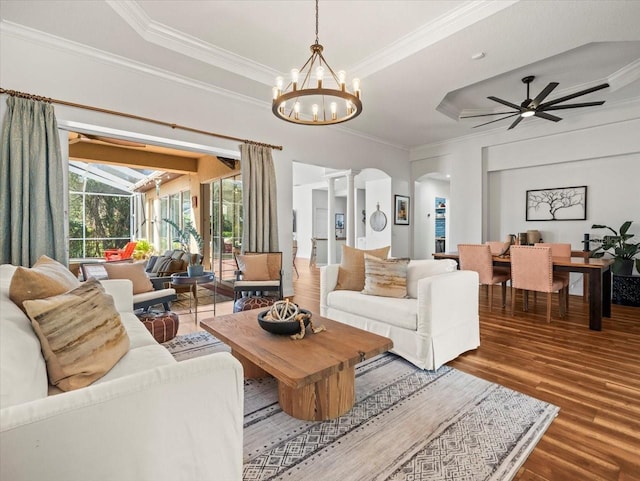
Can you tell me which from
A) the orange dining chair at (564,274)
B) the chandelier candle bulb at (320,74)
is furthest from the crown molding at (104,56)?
the orange dining chair at (564,274)

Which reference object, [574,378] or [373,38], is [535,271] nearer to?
[574,378]

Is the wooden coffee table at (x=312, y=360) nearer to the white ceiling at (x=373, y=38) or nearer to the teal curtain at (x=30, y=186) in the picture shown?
the teal curtain at (x=30, y=186)

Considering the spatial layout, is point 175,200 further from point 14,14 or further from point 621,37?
point 621,37

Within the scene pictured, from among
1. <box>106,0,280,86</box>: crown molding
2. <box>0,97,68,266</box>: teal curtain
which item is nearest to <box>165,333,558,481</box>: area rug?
<box>0,97,68,266</box>: teal curtain

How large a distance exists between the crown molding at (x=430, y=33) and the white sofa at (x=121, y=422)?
133 inches

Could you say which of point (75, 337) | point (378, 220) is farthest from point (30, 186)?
point (378, 220)

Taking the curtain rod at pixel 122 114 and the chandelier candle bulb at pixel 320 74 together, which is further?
the curtain rod at pixel 122 114

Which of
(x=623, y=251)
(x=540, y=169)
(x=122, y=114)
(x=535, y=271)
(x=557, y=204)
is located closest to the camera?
(x=122, y=114)

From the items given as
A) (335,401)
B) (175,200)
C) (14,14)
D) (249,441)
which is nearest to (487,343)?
(335,401)

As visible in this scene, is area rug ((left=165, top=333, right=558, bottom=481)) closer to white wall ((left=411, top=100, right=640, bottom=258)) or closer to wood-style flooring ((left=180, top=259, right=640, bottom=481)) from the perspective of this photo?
wood-style flooring ((left=180, top=259, right=640, bottom=481))

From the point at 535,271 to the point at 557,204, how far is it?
2.56 m

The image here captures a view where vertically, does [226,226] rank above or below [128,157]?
below

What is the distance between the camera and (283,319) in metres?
2.07

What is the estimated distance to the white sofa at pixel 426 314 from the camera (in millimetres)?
2500
